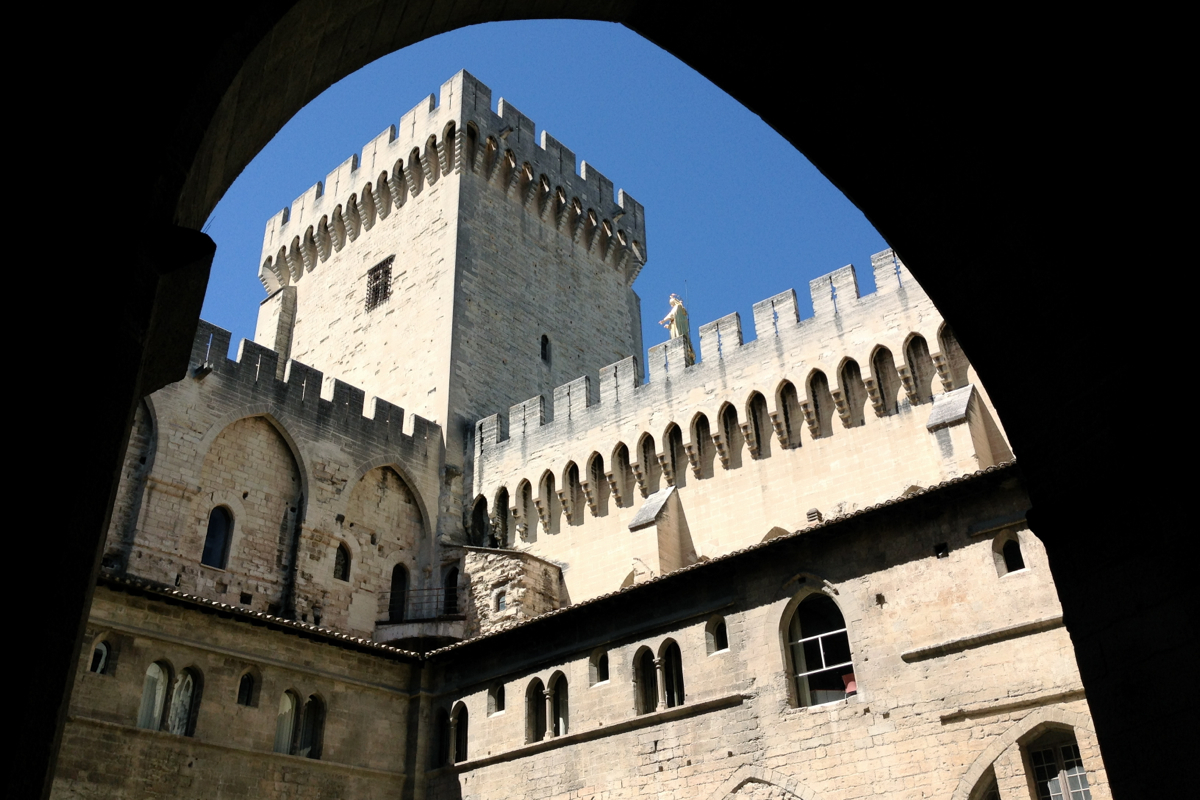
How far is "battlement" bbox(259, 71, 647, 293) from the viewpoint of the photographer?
27656 millimetres

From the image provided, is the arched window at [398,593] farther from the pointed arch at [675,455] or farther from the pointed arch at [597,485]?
the pointed arch at [675,455]

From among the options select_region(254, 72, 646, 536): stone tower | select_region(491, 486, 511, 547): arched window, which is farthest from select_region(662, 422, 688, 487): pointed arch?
select_region(254, 72, 646, 536): stone tower

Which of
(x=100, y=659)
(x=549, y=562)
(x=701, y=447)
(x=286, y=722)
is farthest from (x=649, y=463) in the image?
(x=100, y=659)

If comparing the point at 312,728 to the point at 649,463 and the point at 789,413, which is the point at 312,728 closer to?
the point at 649,463

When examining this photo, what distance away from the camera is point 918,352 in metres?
17.6

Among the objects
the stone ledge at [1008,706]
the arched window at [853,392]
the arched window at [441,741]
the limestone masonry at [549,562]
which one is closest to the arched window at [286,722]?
the limestone masonry at [549,562]

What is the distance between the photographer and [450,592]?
21.0 metres

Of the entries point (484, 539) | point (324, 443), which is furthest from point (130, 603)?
point (484, 539)

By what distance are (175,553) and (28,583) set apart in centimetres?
1642

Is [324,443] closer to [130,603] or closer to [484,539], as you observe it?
[484,539]

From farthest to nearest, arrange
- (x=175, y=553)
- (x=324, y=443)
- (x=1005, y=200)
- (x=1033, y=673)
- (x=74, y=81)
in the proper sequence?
1. (x=324, y=443)
2. (x=175, y=553)
3. (x=1033, y=673)
4. (x=1005, y=200)
5. (x=74, y=81)

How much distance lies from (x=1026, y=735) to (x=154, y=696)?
1143 centimetres

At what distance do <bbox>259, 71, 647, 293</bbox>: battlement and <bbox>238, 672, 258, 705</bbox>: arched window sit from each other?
1532cm

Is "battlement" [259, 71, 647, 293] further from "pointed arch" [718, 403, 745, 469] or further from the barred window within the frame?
"pointed arch" [718, 403, 745, 469]
